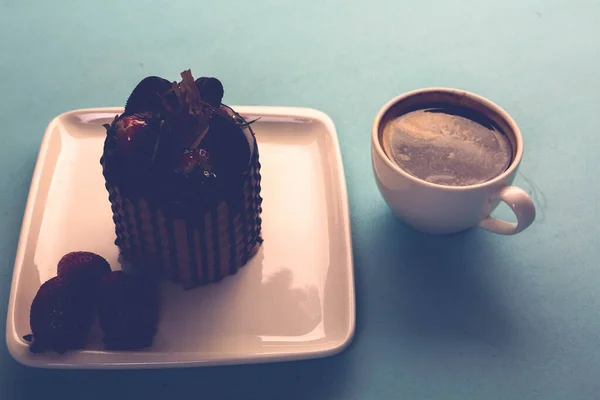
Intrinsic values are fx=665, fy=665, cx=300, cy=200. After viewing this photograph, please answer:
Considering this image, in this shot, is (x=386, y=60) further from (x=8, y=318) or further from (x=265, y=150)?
(x=8, y=318)

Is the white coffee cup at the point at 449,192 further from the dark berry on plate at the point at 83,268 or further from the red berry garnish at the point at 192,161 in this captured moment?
the dark berry on plate at the point at 83,268

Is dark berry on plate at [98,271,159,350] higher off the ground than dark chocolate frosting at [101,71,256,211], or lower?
lower

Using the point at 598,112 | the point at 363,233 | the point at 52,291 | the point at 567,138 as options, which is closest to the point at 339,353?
the point at 363,233

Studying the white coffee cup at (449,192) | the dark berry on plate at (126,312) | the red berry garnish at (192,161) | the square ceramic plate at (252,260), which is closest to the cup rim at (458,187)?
the white coffee cup at (449,192)

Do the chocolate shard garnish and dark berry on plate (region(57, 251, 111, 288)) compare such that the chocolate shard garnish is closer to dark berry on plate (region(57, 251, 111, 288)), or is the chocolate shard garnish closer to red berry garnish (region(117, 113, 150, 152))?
red berry garnish (region(117, 113, 150, 152))

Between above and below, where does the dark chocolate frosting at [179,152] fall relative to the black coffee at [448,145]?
above

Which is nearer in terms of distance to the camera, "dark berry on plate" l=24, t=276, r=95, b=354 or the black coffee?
"dark berry on plate" l=24, t=276, r=95, b=354

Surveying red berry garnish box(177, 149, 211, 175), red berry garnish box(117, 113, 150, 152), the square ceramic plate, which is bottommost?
the square ceramic plate

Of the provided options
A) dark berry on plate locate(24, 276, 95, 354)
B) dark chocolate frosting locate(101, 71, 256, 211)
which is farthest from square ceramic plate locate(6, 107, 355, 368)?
dark chocolate frosting locate(101, 71, 256, 211)
